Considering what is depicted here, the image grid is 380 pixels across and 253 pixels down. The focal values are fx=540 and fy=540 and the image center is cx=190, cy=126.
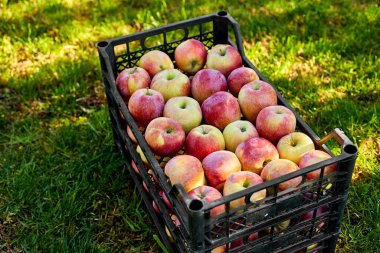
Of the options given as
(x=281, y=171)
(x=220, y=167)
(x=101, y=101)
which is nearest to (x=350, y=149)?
(x=281, y=171)

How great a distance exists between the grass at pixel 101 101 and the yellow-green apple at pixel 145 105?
0.55m

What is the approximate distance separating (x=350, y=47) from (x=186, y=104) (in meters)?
Result: 1.69

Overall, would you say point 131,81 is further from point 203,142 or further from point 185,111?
point 203,142

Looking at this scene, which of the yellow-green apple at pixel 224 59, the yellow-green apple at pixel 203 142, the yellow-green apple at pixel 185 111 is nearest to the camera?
the yellow-green apple at pixel 203 142

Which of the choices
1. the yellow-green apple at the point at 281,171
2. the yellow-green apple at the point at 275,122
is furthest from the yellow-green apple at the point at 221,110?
the yellow-green apple at the point at 281,171

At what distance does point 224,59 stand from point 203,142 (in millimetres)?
543

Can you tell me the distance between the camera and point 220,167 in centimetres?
200

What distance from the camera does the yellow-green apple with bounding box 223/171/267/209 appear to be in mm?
1872

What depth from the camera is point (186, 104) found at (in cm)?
228

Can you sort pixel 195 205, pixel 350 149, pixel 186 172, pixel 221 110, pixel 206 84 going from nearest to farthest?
1. pixel 195 205
2. pixel 350 149
3. pixel 186 172
4. pixel 221 110
5. pixel 206 84

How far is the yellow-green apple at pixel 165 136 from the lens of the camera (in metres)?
2.12

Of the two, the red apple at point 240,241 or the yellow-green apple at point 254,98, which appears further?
the yellow-green apple at point 254,98

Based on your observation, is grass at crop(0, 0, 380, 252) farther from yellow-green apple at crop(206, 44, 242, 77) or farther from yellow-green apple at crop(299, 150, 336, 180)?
yellow-green apple at crop(206, 44, 242, 77)

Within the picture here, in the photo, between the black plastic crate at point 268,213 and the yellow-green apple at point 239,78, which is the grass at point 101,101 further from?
the yellow-green apple at point 239,78
